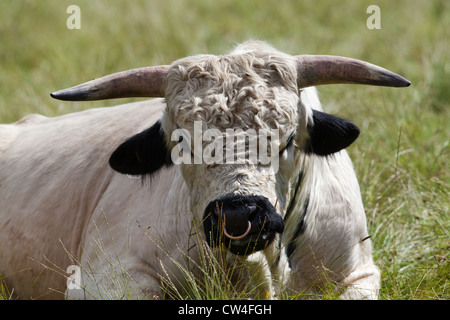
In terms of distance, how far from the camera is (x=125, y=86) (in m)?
4.49

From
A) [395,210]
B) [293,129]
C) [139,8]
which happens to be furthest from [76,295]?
[139,8]

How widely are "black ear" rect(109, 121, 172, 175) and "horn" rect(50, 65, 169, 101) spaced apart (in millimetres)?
260

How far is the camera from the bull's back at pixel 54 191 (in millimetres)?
5648

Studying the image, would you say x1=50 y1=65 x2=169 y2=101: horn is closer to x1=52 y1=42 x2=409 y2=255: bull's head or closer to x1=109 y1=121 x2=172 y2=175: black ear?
x1=52 y1=42 x2=409 y2=255: bull's head

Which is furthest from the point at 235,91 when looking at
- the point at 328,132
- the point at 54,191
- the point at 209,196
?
the point at 54,191

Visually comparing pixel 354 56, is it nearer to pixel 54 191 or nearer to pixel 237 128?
pixel 54 191

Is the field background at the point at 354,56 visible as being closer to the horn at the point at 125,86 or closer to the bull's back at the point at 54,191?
the bull's back at the point at 54,191

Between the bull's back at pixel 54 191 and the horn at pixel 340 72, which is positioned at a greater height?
the horn at pixel 340 72

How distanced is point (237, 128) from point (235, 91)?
0.77 feet

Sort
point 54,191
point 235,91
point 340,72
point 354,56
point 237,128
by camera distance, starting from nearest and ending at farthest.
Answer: point 237,128
point 235,91
point 340,72
point 54,191
point 354,56

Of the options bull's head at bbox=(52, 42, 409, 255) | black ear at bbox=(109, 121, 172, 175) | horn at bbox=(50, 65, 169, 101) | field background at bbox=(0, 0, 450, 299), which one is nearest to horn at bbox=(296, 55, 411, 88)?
bull's head at bbox=(52, 42, 409, 255)

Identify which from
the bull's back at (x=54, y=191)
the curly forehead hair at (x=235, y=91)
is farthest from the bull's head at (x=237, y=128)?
the bull's back at (x=54, y=191)

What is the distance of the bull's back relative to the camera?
222 inches
